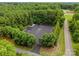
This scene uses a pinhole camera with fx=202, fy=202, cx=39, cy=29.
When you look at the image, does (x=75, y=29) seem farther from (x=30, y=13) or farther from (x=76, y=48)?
(x=30, y=13)

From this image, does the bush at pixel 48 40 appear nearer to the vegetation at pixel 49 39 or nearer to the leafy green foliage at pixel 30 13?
the vegetation at pixel 49 39

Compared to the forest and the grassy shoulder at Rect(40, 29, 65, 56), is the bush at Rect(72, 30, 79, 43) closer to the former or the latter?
the forest

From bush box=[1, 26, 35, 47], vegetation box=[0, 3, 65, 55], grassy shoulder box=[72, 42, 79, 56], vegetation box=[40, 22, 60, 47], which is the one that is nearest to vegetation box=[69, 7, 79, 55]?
grassy shoulder box=[72, 42, 79, 56]

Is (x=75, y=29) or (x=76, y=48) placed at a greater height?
(x=75, y=29)

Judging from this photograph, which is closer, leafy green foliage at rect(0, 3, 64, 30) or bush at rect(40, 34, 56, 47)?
bush at rect(40, 34, 56, 47)

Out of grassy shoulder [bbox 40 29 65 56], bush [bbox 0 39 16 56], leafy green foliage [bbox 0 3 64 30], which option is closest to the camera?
bush [bbox 0 39 16 56]

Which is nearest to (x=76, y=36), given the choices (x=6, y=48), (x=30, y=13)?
(x=30, y=13)

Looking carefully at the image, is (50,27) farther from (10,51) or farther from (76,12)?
(10,51)

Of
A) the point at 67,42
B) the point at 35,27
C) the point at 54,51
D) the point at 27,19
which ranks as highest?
the point at 27,19

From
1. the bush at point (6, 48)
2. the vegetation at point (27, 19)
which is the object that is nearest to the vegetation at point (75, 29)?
the vegetation at point (27, 19)
